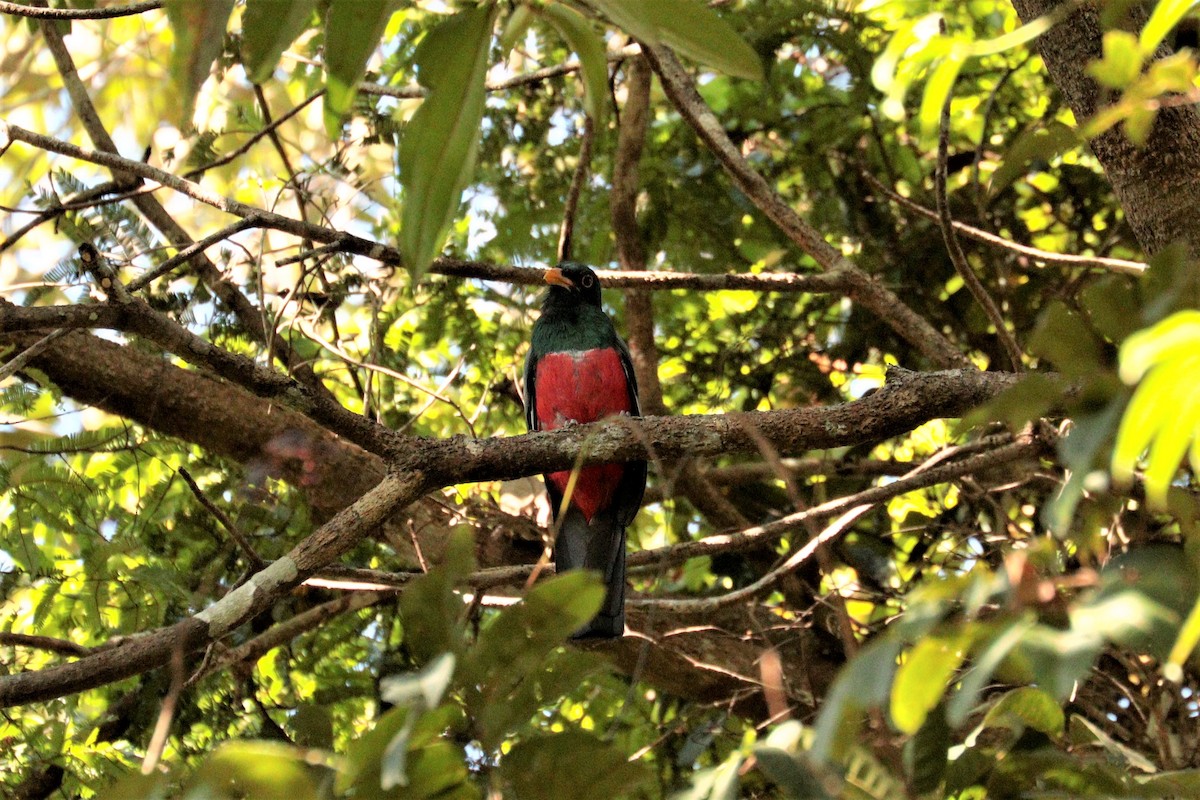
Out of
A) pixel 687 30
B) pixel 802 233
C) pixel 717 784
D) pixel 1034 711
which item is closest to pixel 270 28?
pixel 687 30

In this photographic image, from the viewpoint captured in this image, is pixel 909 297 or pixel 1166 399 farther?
pixel 909 297

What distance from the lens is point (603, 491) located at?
4738 millimetres

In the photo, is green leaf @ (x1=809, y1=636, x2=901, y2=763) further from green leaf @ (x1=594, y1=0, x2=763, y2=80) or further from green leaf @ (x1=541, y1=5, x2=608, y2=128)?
green leaf @ (x1=541, y1=5, x2=608, y2=128)

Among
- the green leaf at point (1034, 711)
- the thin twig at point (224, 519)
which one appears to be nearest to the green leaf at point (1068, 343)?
the green leaf at point (1034, 711)

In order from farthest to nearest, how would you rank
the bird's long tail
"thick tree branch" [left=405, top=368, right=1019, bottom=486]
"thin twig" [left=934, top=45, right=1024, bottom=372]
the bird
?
the bird, the bird's long tail, "thin twig" [left=934, top=45, right=1024, bottom=372], "thick tree branch" [left=405, top=368, right=1019, bottom=486]

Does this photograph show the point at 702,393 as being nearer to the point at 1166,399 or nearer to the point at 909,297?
the point at 909,297

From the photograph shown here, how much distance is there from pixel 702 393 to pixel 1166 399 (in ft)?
14.6

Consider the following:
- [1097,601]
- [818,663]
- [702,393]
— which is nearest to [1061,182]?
[702,393]

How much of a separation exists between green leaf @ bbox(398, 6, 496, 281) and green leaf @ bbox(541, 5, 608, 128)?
83 millimetres

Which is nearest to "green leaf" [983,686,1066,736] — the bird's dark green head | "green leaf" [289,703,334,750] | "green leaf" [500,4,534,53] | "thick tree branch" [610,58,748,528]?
"green leaf" [289,703,334,750]

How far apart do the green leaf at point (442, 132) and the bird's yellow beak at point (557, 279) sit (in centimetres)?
246

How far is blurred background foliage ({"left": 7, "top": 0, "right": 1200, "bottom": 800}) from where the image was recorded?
53.2 inches

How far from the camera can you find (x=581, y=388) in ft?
16.9

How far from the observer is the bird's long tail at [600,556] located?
378 cm
